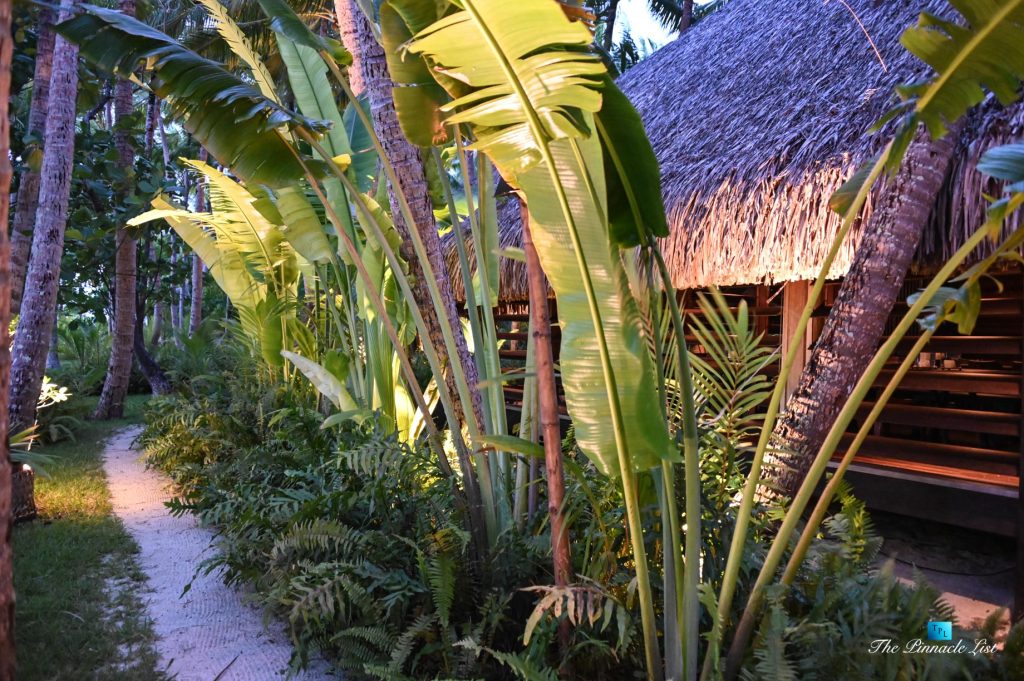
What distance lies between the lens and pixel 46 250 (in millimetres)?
4781

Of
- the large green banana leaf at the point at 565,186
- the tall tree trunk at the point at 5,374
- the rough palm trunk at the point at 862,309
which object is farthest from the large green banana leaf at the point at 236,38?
the rough palm trunk at the point at 862,309

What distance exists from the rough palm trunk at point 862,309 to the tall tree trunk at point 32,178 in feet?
17.7

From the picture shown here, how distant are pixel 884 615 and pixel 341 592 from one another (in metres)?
1.82

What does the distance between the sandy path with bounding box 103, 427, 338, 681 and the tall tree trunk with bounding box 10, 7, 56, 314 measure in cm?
210

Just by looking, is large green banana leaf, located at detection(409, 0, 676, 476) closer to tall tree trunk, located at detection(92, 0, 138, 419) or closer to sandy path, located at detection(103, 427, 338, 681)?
sandy path, located at detection(103, 427, 338, 681)

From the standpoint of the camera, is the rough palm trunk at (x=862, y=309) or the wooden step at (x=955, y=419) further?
the wooden step at (x=955, y=419)

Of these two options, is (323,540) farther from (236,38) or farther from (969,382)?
(969,382)

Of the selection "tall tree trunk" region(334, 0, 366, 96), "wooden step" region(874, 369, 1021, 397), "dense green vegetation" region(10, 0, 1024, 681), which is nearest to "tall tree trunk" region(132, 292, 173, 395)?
"dense green vegetation" region(10, 0, 1024, 681)

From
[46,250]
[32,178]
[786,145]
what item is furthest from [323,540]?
[32,178]

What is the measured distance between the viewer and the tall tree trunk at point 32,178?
17.5ft

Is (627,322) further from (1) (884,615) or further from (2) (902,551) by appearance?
(2) (902,551)

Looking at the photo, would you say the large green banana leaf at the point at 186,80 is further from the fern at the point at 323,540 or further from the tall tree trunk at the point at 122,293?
the tall tree trunk at the point at 122,293

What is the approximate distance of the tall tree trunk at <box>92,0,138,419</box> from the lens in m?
7.93

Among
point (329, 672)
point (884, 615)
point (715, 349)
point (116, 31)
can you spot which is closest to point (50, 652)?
point (329, 672)
